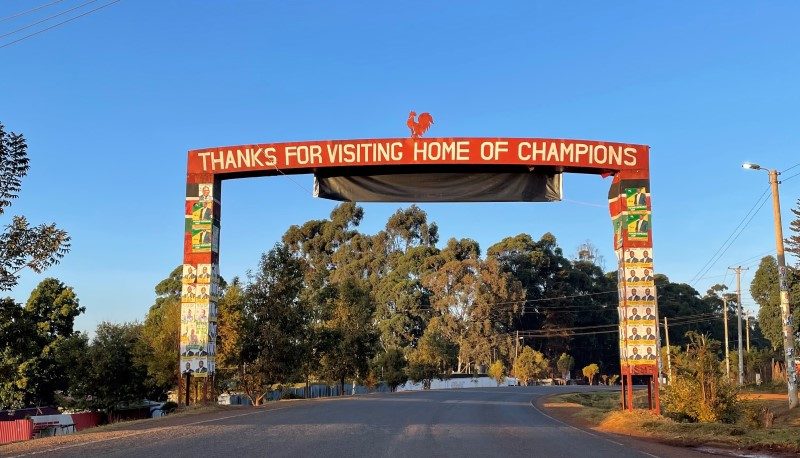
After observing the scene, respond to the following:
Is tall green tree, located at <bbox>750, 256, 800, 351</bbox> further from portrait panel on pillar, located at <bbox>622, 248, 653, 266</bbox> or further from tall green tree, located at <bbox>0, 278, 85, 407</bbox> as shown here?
tall green tree, located at <bbox>0, 278, 85, 407</bbox>

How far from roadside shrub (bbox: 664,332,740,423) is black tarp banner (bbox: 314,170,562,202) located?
6087 millimetres

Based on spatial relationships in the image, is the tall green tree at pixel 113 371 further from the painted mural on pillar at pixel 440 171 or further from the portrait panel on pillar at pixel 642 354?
the portrait panel on pillar at pixel 642 354

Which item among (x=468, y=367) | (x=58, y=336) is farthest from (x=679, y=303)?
(x=58, y=336)

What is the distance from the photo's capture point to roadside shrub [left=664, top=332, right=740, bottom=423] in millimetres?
19656

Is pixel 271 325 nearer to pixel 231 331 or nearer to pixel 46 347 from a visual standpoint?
pixel 231 331

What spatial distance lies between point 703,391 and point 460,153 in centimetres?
956

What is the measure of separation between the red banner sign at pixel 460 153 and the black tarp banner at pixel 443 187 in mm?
759

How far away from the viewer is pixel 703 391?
19.8 m

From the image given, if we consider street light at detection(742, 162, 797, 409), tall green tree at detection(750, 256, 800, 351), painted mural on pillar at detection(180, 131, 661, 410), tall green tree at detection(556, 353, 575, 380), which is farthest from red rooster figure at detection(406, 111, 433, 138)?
tall green tree at detection(556, 353, 575, 380)

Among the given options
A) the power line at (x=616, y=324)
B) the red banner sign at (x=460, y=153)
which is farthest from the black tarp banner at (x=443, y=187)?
the power line at (x=616, y=324)

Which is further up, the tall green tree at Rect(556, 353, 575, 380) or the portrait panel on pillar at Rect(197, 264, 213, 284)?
the portrait panel on pillar at Rect(197, 264, 213, 284)

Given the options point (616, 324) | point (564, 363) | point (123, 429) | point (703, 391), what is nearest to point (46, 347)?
point (123, 429)

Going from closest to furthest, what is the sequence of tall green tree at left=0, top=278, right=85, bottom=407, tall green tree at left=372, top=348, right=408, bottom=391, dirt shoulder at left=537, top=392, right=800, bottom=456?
dirt shoulder at left=537, top=392, right=800, bottom=456, tall green tree at left=0, top=278, right=85, bottom=407, tall green tree at left=372, top=348, right=408, bottom=391

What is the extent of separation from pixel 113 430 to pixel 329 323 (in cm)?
3403
